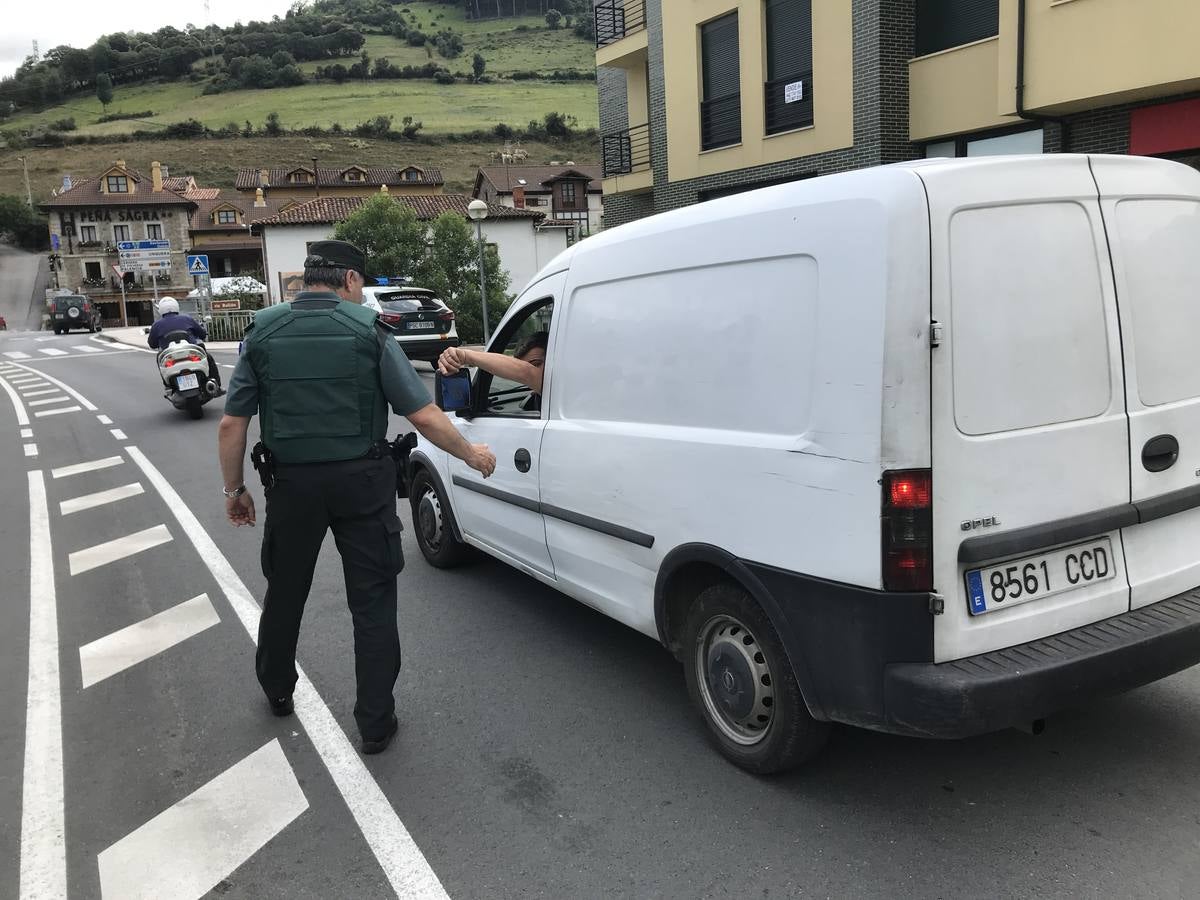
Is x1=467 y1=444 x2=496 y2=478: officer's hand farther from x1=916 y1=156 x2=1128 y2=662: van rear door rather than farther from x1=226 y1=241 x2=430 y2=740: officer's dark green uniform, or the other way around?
x1=916 y1=156 x2=1128 y2=662: van rear door

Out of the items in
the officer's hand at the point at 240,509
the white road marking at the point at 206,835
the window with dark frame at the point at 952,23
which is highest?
the window with dark frame at the point at 952,23

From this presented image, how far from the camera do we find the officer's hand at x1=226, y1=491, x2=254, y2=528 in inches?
152

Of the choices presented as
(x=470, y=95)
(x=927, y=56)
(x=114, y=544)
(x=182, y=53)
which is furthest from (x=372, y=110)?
(x=114, y=544)

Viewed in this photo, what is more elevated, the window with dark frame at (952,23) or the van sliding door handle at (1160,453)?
the window with dark frame at (952,23)

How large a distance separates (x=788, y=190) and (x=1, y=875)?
11.0 ft

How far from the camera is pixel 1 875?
293 cm

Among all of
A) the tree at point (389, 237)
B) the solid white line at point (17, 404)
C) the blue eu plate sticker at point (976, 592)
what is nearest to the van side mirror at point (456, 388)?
the blue eu plate sticker at point (976, 592)

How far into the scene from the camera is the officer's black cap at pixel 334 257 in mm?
3676

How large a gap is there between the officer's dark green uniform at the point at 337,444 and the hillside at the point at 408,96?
113169 mm

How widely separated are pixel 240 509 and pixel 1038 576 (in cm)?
306

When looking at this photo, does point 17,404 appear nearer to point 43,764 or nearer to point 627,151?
point 627,151

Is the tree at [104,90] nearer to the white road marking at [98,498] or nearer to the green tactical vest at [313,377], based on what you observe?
the white road marking at [98,498]

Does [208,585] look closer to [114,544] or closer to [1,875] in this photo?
[114,544]

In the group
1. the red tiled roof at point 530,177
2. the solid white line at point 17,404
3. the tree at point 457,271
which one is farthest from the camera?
the red tiled roof at point 530,177
